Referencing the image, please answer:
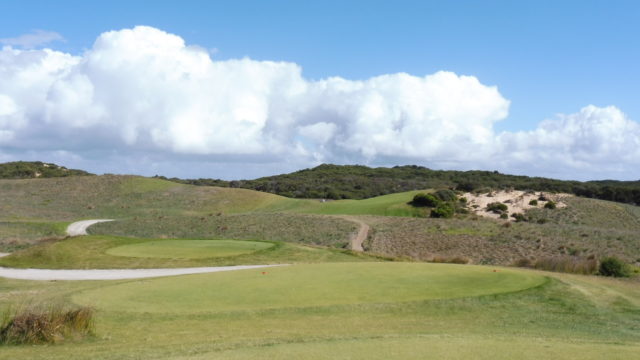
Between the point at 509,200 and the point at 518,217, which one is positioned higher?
the point at 509,200

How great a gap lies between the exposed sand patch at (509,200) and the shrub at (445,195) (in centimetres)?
170

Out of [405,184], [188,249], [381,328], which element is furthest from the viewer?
[405,184]

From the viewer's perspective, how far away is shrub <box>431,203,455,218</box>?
5212 cm

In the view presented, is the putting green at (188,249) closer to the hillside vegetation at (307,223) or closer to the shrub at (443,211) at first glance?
the hillside vegetation at (307,223)

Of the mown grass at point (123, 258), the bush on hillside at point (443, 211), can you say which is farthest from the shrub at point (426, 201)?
the mown grass at point (123, 258)

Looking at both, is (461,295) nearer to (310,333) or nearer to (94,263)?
(310,333)

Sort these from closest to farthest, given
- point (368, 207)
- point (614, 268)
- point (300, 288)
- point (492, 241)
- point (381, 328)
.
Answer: point (381, 328)
point (300, 288)
point (614, 268)
point (492, 241)
point (368, 207)

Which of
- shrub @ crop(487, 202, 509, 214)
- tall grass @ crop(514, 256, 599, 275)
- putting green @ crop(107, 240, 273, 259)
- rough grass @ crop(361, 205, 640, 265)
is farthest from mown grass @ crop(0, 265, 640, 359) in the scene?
shrub @ crop(487, 202, 509, 214)

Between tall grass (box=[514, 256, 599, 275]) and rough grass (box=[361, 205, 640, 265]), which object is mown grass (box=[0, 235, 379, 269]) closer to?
rough grass (box=[361, 205, 640, 265])

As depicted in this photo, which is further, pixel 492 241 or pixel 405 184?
pixel 405 184

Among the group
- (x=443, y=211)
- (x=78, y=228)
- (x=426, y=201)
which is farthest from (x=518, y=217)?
(x=78, y=228)

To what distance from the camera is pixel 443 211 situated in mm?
52250

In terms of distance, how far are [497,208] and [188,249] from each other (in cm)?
3545

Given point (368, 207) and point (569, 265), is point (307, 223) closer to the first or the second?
point (368, 207)
